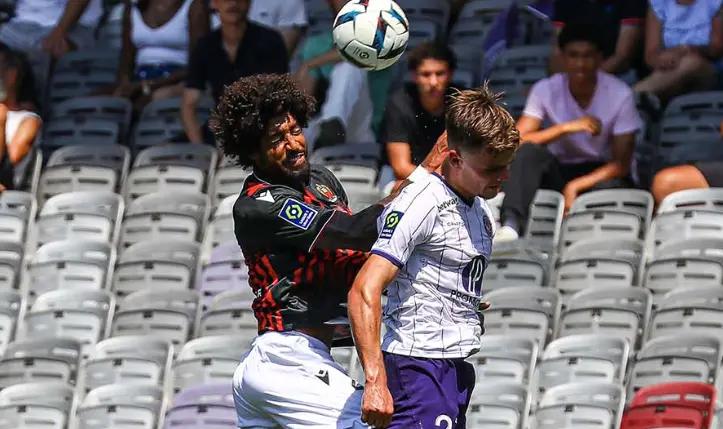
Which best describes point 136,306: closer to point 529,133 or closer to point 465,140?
point 529,133

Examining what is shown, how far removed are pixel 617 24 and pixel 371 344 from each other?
6517 millimetres

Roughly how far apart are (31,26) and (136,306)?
4.25 metres

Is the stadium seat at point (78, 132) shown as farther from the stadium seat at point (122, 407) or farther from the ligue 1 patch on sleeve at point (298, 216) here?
the ligue 1 patch on sleeve at point (298, 216)

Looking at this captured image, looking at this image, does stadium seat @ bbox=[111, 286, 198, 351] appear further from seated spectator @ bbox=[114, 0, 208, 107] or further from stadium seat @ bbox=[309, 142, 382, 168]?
seated spectator @ bbox=[114, 0, 208, 107]

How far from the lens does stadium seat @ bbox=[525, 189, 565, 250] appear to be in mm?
10609

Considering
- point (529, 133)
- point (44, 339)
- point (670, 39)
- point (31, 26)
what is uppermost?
point (670, 39)

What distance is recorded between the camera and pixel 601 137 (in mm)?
10883

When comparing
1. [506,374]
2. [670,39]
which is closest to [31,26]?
[670,39]

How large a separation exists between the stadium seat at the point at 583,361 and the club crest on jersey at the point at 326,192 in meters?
2.92

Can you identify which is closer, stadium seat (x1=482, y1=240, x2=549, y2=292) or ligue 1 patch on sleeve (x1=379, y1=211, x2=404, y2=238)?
ligue 1 patch on sleeve (x1=379, y1=211, x2=404, y2=238)

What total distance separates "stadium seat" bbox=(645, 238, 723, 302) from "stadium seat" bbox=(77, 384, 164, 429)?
282 centimetres

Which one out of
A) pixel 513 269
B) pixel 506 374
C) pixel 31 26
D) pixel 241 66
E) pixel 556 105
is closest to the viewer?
pixel 506 374

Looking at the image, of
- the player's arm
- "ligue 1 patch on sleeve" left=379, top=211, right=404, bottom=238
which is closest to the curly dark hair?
"ligue 1 patch on sleeve" left=379, top=211, right=404, bottom=238

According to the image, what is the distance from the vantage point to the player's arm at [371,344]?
578 cm
